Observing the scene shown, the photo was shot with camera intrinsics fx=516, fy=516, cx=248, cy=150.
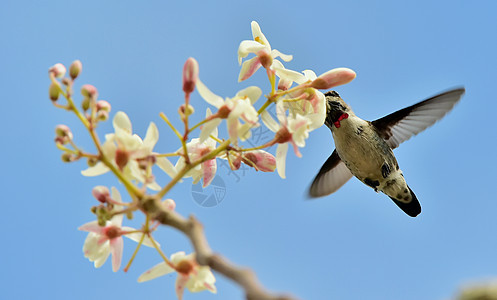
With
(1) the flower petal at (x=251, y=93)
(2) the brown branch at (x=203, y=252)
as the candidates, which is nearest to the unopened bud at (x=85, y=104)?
(2) the brown branch at (x=203, y=252)

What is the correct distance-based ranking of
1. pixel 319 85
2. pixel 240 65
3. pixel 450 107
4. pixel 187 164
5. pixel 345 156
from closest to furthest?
pixel 187 164
pixel 319 85
pixel 240 65
pixel 450 107
pixel 345 156

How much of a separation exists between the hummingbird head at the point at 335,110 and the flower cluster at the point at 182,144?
2249 mm

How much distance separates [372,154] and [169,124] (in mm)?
3038

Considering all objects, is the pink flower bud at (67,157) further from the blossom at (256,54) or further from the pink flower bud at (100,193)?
the blossom at (256,54)

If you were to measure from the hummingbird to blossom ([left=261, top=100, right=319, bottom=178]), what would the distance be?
8.14 feet

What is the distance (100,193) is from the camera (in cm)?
174

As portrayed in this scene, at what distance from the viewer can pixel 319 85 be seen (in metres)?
2.09

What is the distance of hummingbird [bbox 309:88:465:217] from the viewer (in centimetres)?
436

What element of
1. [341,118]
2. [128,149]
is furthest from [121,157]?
[341,118]

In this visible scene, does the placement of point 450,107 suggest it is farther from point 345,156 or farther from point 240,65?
point 240,65

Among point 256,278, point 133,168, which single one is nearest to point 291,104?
point 133,168

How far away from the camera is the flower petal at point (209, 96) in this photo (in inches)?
70.2

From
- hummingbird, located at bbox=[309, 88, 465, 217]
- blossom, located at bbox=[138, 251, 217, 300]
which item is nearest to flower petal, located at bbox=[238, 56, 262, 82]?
blossom, located at bbox=[138, 251, 217, 300]

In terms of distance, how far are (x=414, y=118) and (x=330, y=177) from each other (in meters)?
1.03
